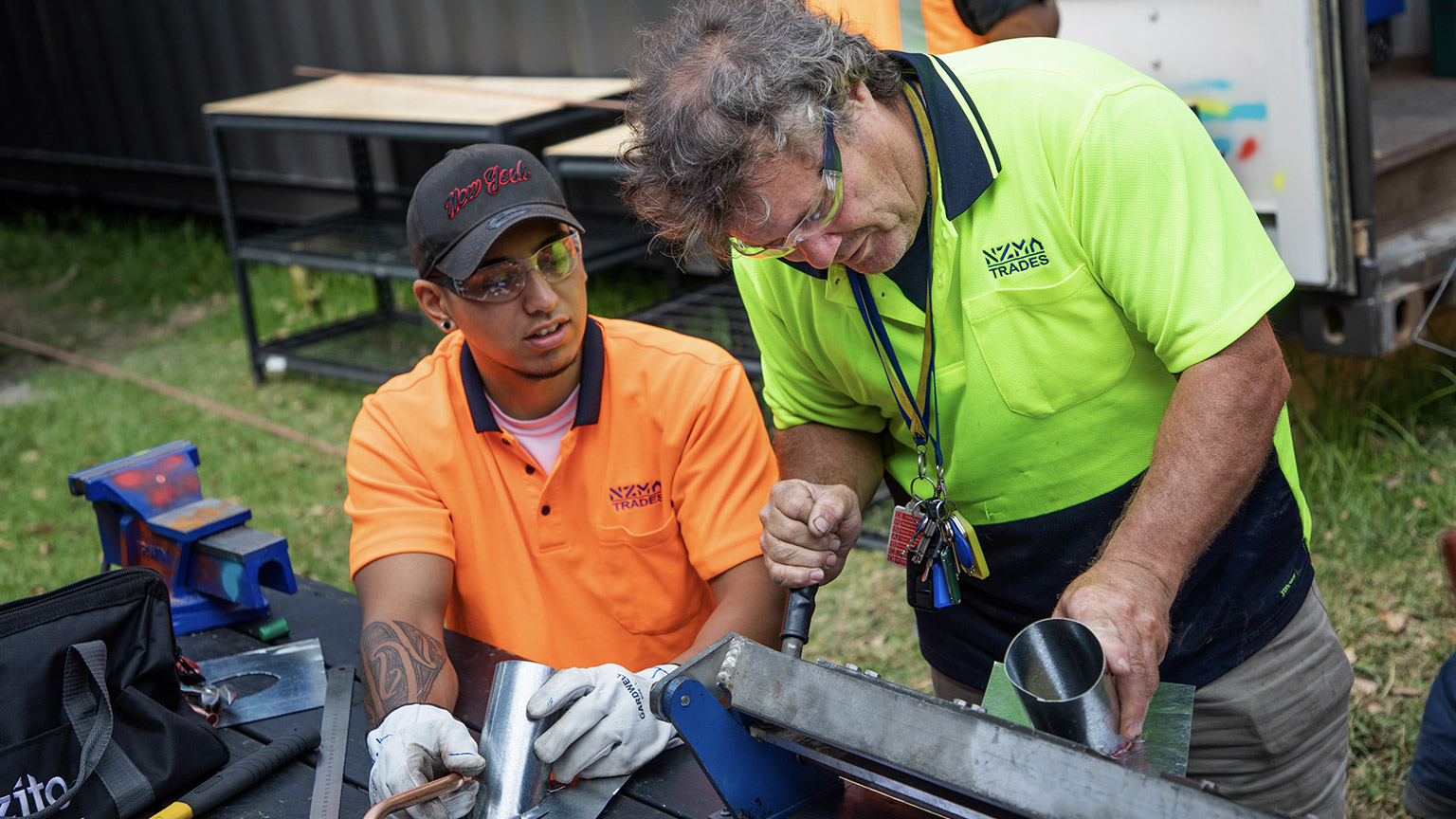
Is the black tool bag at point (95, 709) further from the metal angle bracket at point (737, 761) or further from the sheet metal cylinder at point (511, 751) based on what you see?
the metal angle bracket at point (737, 761)

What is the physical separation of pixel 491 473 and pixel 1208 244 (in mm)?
1297

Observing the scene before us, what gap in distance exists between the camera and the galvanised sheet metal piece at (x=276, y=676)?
1.99 metres

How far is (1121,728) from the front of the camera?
1333 mm

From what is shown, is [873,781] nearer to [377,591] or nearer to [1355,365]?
[377,591]

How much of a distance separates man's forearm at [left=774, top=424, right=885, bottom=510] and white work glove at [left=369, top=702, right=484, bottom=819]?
0.67m

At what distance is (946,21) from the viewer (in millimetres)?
3027

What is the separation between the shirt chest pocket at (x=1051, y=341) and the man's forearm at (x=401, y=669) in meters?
0.98

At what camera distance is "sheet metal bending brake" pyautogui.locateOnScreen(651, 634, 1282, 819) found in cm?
117

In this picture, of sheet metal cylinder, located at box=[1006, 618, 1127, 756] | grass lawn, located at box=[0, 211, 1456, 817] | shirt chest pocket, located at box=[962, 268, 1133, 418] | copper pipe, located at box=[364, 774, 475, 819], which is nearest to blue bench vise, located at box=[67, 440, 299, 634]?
copper pipe, located at box=[364, 774, 475, 819]

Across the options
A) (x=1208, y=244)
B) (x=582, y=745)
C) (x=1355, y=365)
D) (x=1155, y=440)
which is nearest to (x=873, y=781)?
(x=582, y=745)

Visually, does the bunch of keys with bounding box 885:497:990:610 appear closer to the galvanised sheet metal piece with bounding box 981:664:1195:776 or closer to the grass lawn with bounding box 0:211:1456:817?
the galvanised sheet metal piece with bounding box 981:664:1195:776

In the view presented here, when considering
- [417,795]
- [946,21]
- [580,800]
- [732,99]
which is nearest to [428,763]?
[417,795]

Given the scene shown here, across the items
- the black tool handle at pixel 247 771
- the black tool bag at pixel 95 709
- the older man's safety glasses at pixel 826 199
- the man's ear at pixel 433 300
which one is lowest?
the black tool handle at pixel 247 771

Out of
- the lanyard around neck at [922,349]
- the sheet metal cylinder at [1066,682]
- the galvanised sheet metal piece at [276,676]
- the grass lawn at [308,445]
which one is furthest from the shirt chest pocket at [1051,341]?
the grass lawn at [308,445]
